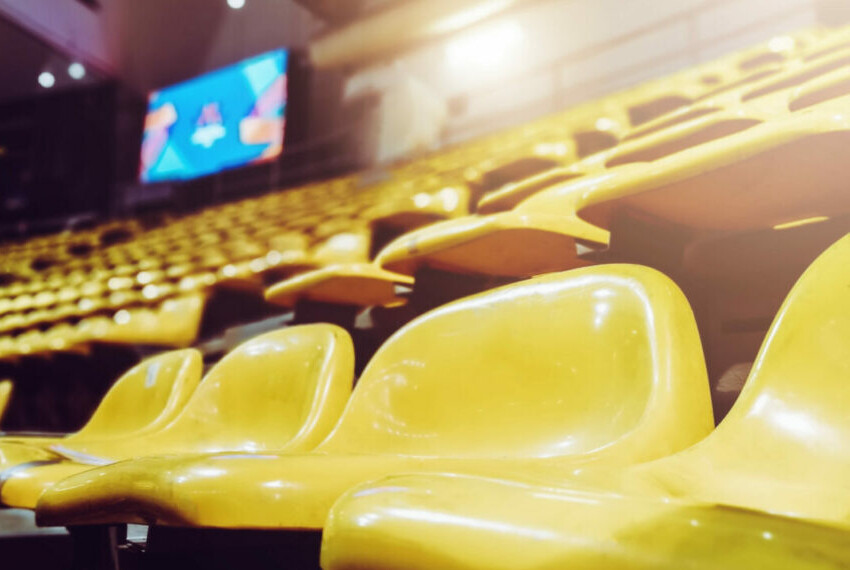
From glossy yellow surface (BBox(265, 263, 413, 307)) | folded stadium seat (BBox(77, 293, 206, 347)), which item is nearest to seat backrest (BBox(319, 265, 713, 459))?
glossy yellow surface (BBox(265, 263, 413, 307))

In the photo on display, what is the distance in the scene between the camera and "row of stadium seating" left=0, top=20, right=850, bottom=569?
20 cm

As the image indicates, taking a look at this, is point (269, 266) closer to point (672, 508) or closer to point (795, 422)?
point (795, 422)

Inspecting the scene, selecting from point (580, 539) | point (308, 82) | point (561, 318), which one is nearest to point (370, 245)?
point (561, 318)

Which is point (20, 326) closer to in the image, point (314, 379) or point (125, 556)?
point (314, 379)

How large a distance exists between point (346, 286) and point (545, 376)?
1.71 feet

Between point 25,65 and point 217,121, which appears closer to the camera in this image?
point 217,121

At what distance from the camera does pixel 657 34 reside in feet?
9.75

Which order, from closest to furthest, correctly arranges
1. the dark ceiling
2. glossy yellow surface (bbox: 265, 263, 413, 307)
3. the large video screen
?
Answer: glossy yellow surface (bbox: 265, 263, 413, 307) < the large video screen < the dark ceiling

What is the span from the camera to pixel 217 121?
4.25 metres

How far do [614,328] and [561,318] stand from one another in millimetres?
51

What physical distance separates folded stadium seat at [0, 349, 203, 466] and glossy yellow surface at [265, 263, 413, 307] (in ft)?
0.57

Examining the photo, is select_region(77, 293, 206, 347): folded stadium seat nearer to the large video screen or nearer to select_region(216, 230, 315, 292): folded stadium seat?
select_region(216, 230, 315, 292): folded stadium seat

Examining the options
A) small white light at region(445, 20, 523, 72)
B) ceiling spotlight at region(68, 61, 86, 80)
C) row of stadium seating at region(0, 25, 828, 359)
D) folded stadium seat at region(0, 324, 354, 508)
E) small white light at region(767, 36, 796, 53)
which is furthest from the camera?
ceiling spotlight at region(68, 61, 86, 80)

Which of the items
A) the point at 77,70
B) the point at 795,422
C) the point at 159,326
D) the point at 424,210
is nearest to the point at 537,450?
the point at 795,422
